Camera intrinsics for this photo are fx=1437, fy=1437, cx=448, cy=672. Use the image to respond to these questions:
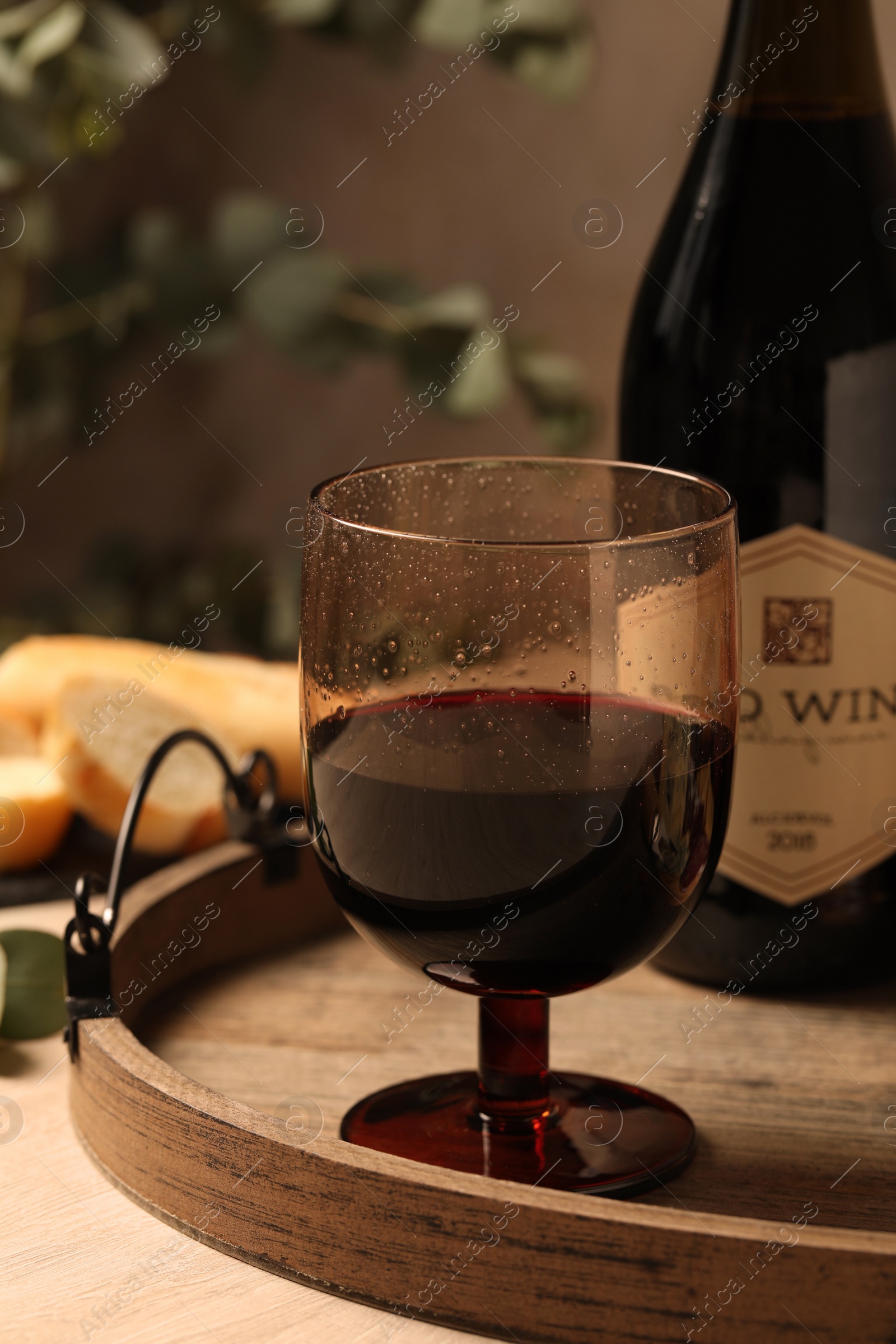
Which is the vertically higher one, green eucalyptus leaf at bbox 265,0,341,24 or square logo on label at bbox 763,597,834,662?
green eucalyptus leaf at bbox 265,0,341,24

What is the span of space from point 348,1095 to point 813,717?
0.77 ft

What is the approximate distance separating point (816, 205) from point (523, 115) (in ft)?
2.84

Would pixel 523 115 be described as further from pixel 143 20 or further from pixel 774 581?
pixel 774 581

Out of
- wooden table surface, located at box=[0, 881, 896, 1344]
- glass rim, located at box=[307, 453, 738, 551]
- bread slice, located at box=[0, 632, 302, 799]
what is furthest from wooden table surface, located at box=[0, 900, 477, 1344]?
bread slice, located at box=[0, 632, 302, 799]

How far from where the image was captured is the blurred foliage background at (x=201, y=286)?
3.46 ft

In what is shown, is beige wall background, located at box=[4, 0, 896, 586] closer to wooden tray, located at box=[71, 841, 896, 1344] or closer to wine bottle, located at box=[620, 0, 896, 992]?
wine bottle, located at box=[620, 0, 896, 992]

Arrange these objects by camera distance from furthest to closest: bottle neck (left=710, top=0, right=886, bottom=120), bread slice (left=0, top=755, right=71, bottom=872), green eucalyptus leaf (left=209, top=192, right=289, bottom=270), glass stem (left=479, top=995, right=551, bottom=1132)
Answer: green eucalyptus leaf (left=209, top=192, right=289, bottom=270)
bread slice (left=0, top=755, right=71, bottom=872)
bottle neck (left=710, top=0, right=886, bottom=120)
glass stem (left=479, top=995, right=551, bottom=1132)

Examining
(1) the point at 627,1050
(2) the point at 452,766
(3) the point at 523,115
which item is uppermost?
(3) the point at 523,115

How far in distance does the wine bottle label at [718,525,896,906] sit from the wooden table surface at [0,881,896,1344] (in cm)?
7

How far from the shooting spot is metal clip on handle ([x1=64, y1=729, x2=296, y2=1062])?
0.51m

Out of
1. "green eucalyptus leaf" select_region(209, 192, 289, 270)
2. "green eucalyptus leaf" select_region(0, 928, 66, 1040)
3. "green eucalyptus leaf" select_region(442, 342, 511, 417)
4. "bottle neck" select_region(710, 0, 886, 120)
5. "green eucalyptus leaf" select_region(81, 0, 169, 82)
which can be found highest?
"green eucalyptus leaf" select_region(81, 0, 169, 82)

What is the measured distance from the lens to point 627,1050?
22.2 inches

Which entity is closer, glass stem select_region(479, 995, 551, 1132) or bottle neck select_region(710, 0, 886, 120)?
glass stem select_region(479, 995, 551, 1132)

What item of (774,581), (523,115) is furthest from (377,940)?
(523,115)
